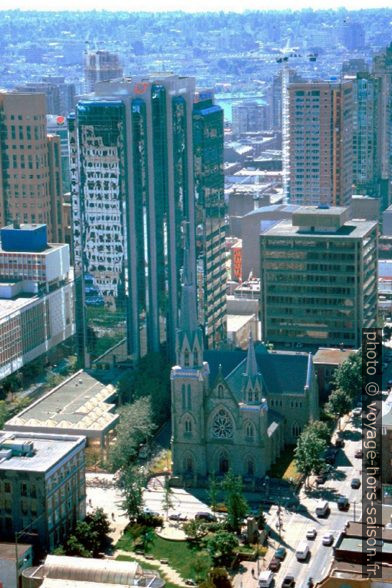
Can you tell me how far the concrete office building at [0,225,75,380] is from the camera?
139500 millimetres

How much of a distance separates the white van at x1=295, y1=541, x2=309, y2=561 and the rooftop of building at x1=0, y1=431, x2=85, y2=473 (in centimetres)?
1913

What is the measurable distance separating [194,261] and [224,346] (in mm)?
10325

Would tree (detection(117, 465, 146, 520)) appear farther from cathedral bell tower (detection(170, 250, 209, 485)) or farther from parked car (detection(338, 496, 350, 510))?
parked car (detection(338, 496, 350, 510))

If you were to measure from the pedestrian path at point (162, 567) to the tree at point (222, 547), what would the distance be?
3.17 m

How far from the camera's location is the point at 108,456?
114 metres

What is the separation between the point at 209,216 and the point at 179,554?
185ft

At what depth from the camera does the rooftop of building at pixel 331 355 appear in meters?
135

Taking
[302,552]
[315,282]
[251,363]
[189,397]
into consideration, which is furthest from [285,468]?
[315,282]

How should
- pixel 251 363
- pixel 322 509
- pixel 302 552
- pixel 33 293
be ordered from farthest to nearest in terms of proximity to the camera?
pixel 33 293, pixel 251 363, pixel 322 509, pixel 302 552

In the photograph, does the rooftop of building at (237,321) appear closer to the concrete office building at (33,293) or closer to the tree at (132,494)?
the concrete office building at (33,293)

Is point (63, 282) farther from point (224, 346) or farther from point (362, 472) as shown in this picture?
point (362, 472)

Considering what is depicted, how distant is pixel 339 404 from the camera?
406ft

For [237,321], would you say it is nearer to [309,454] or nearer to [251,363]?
[251,363]

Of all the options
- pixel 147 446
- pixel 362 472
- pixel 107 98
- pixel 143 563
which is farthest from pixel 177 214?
pixel 143 563
